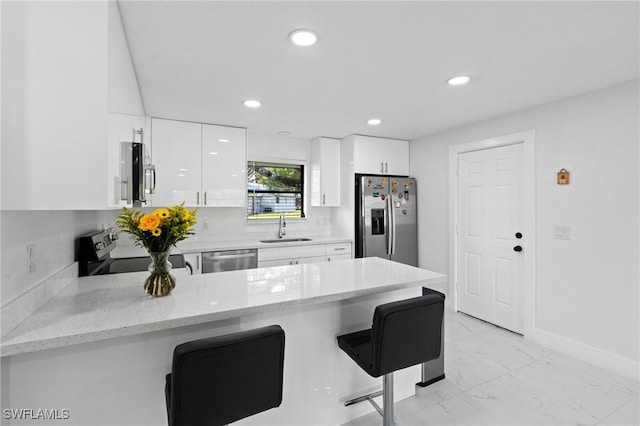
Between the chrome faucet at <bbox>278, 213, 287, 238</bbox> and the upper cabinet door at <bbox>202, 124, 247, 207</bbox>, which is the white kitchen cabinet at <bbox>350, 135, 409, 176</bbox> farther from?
the upper cabinet door at <bbox>202, 124, 247, 207</bbox>

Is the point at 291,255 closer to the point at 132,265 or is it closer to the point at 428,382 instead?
the point at 132,265

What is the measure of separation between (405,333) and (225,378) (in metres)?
0.88

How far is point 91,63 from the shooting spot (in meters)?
1.09

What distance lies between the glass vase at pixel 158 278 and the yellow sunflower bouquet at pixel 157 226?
0.11 feet

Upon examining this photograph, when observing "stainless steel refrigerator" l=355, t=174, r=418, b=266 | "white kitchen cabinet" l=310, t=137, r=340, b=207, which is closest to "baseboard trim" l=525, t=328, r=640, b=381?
"stainless steel refrigerator" l=355, t=174, r=418, b=266

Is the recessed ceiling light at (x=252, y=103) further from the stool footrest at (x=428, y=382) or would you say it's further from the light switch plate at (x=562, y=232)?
the light switch plate at (x=562, y=232)

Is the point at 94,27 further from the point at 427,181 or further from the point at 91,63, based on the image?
the point at 427,181

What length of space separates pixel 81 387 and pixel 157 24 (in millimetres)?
1748

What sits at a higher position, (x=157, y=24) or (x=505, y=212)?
(x=157, y=24)

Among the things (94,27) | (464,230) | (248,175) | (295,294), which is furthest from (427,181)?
(94,27)

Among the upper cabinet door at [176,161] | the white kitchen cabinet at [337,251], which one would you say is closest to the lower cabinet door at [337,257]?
the white kitchen cabinet at [337,251]

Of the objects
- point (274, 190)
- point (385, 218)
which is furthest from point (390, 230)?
point (274, 190)

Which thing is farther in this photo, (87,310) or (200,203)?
(200,203)

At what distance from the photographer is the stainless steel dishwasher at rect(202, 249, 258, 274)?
335cm
